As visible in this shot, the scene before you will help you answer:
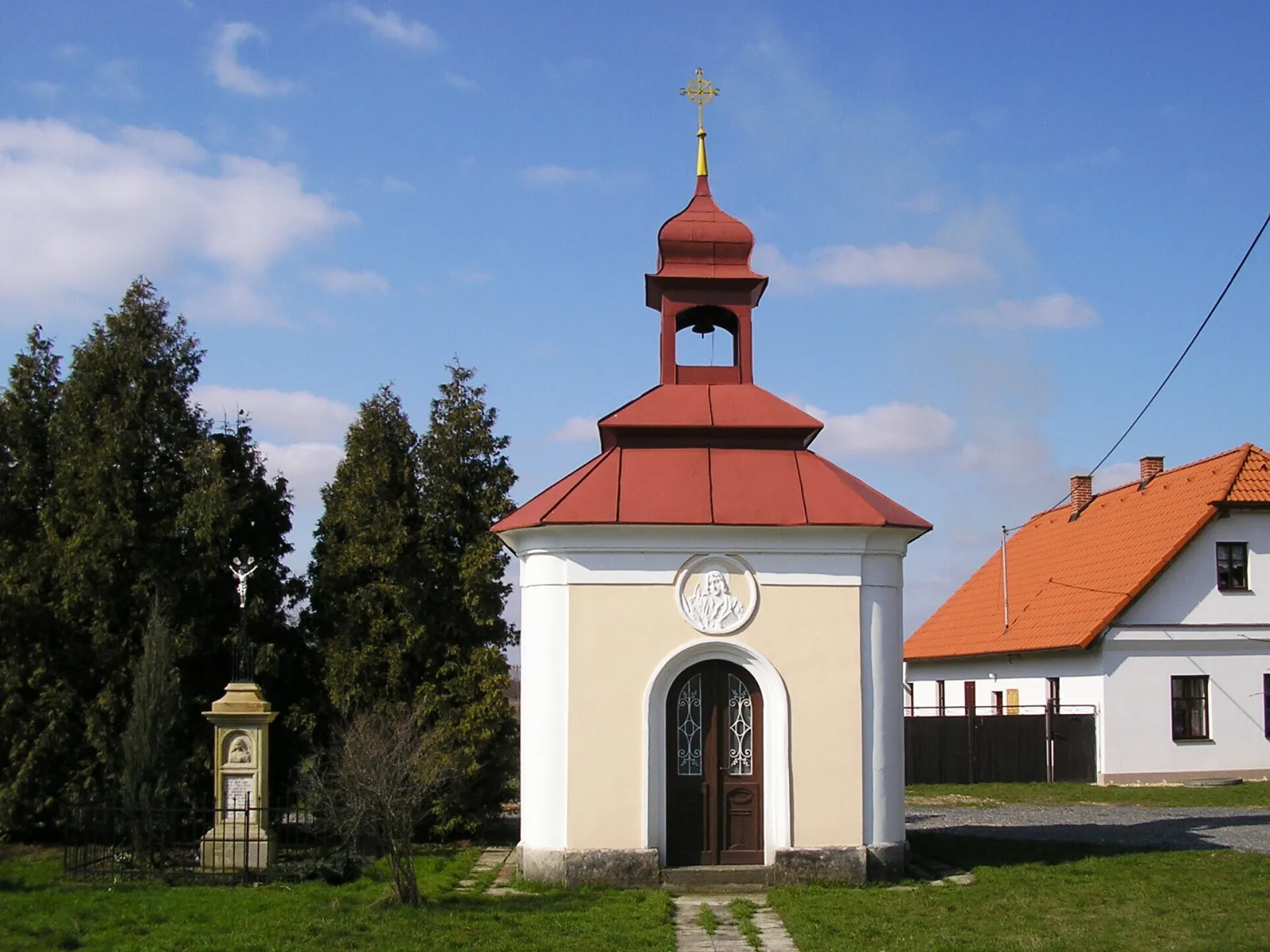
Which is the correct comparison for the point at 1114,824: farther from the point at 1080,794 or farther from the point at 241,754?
the point at 241,754

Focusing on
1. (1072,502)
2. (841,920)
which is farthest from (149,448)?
(1072,502)

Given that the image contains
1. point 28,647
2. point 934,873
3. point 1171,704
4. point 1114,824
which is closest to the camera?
point 934,873

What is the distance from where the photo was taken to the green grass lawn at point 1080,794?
23.2 meters

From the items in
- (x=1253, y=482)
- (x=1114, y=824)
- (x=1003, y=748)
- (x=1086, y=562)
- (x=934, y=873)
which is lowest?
(x=1114, y=824)

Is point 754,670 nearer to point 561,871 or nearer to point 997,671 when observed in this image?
point 561,871

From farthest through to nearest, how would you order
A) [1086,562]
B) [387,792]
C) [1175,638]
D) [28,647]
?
[1086,562] → [1175,638] → [28,647] → [387,792]

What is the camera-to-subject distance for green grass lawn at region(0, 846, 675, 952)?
Result: 10.8m

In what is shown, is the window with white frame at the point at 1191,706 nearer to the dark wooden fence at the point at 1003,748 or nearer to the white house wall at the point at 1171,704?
the white house wall at the point at 1171,704

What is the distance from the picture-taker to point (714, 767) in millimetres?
14266

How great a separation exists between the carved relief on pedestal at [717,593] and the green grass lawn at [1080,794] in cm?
1106

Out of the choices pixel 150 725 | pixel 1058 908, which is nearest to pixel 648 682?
pixel 1058 908

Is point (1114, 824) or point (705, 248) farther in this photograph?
point (1114, 824)

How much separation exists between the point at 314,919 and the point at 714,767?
15.0ft

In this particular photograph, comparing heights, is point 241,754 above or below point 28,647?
below
